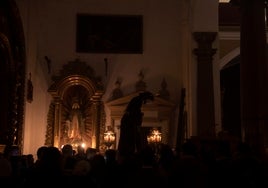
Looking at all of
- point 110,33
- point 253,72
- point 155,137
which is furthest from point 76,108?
point 253,72

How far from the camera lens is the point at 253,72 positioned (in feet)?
28.3

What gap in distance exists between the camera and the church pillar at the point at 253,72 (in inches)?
333

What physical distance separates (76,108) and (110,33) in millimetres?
3449

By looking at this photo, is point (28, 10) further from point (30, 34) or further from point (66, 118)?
point (66, 118)

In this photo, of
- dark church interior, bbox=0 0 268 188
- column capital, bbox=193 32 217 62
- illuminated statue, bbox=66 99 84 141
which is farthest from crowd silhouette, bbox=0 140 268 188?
illuminated statue, bbox=66 99 84 141

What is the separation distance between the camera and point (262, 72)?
8.63 meters

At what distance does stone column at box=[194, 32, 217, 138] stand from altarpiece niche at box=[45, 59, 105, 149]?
4146 mm

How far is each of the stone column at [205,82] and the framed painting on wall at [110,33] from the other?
338cm

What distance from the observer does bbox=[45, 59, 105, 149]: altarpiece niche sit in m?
17.9

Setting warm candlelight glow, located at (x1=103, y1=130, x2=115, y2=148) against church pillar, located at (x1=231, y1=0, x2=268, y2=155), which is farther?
warm candlelight glow, located at (x1=103, y1=130, x2=115, y2=148)

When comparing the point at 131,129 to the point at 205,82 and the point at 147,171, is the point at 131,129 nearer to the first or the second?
the point at 147,171

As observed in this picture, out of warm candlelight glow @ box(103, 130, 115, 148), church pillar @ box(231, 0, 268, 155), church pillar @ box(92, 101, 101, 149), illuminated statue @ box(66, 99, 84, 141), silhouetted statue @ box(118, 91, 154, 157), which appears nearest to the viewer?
church pillar @ box(231, 0, 268, 155)

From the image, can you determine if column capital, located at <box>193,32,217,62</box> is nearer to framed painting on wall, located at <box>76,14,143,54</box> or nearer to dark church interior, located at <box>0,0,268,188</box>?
dark church interior, located at <box>0,0,268,188</box>

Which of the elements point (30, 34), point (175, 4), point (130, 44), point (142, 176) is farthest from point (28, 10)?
point (142, 176)
